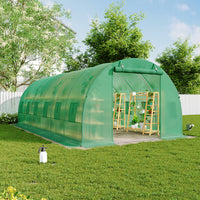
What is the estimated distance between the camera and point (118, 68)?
870cm

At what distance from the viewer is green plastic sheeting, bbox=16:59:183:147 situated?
822 cm

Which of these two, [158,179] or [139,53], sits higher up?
[139,53]

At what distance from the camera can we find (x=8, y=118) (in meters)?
15.1

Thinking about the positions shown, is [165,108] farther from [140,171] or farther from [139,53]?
[139,53]

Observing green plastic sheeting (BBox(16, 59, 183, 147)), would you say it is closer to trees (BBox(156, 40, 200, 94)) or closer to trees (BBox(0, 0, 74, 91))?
trees (BBox(0, 0, 74, 91))

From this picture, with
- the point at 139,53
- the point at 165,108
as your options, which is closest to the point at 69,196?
the point at 165,108

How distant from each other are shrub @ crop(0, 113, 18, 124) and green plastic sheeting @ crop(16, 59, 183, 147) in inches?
116

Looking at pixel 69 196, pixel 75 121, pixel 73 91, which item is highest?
pixel 73 91

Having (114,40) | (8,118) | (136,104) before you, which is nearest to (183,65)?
(114,40)

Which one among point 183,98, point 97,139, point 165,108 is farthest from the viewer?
point 183,98

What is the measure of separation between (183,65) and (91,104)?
23.8 meters

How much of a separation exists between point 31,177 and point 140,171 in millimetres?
2196

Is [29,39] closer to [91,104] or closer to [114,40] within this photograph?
[114,40]

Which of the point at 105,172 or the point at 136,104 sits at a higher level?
the point at 136,104
